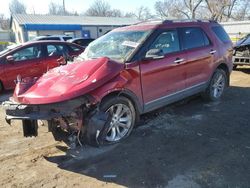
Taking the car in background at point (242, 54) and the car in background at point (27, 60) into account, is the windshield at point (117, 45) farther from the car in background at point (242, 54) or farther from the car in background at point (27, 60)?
the car in background at point (242, 54)

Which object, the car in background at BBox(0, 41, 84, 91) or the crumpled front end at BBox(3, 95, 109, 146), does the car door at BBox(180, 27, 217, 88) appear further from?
the car in background at BBox(0, 41, 84, 91)

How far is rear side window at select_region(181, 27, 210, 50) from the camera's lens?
601cm

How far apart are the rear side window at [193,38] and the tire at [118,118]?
195 cm

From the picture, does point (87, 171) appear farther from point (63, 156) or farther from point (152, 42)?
point (152, 42)

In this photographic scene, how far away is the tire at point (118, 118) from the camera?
450 cm

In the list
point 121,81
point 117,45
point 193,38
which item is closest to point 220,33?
point 193,38

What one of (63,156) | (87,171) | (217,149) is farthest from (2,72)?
(217,149)

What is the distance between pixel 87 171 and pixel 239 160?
2103mm

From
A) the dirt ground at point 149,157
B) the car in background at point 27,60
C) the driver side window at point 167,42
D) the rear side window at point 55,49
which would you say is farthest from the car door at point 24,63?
the driver side window at point 167,42

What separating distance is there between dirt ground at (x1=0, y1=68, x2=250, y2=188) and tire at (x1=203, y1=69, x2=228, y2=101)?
0.97 metres

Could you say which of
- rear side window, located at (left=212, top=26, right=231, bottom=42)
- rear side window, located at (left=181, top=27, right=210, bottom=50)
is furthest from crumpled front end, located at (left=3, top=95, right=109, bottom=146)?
rear side window, located at (left=212, top=26, right=231, bottom=42)

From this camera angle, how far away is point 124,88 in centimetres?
471

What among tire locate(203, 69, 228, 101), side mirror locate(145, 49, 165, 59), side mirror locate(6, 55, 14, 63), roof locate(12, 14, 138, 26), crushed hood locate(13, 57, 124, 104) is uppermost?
roof locate(12, 14, 138, 26)

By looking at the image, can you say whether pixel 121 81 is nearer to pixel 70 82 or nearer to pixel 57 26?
pixel 70 82
